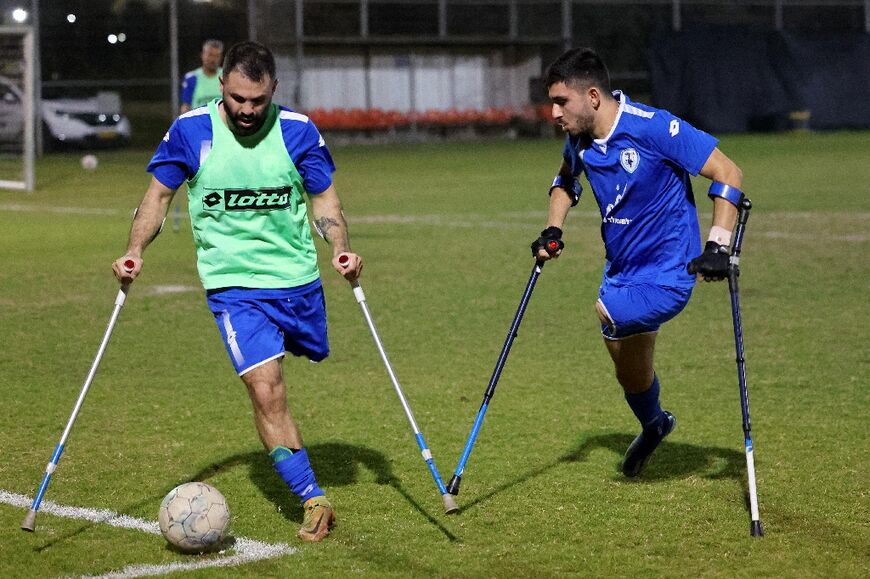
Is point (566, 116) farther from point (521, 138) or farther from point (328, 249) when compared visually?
point (521, 138)

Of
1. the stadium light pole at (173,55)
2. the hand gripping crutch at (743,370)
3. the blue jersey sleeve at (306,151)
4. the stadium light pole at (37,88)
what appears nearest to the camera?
the hand gripping crutch at (743,370)

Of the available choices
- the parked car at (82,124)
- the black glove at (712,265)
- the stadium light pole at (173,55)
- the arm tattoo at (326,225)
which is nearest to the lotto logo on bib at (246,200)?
the arm tattoo at (326,225)

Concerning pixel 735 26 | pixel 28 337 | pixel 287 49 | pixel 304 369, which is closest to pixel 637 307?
pixel 304 369

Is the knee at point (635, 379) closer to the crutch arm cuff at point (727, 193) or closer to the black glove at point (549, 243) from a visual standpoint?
the black glove at point (549, 243)

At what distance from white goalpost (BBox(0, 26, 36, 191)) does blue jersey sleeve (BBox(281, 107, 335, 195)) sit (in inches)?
792

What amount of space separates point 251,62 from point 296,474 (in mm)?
1645

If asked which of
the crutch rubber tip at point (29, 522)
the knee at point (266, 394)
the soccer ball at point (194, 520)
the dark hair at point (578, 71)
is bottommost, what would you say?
the crutch rubber tip at point (29, 522)

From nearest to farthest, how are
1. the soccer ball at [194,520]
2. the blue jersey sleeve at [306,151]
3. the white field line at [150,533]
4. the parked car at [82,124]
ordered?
the white field line at [150,533], the soccer ball at [194,520], the blue jersey sleeve at [306,151], the parked car at [82,124]

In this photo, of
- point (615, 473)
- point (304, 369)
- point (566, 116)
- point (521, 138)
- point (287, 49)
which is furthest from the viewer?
point (521, 138)

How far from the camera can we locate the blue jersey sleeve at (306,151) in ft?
19.2

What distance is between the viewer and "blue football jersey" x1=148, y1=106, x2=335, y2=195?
579 centimetres

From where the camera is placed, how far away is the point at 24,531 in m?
5.72

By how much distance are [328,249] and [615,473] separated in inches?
376

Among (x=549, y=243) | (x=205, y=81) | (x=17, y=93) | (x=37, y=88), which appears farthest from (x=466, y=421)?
(x=37, y=88)
